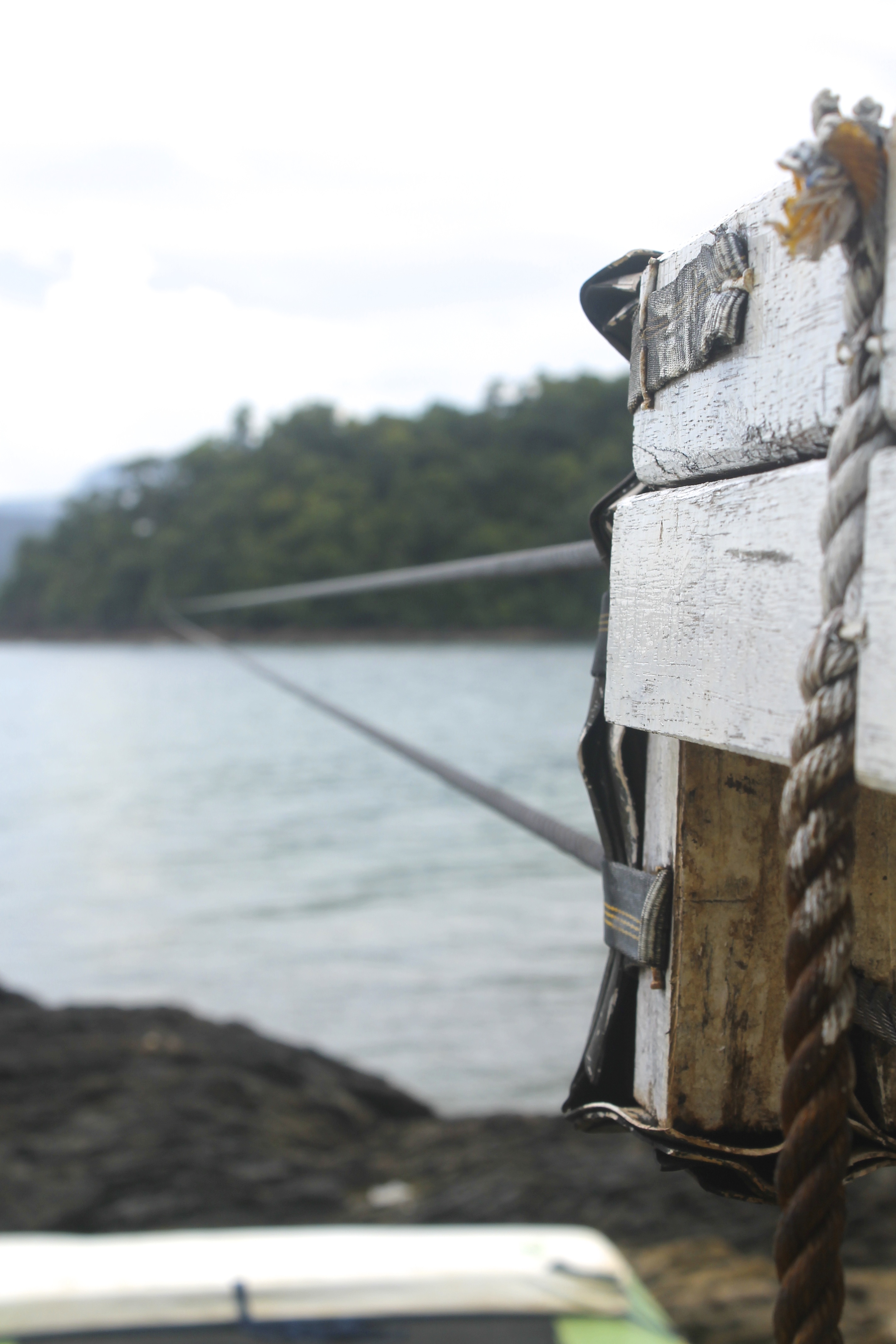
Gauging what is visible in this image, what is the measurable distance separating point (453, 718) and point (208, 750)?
7.80 metres

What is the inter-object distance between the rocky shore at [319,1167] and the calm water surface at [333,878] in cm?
221

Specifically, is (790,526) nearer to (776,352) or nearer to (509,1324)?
(776,352)

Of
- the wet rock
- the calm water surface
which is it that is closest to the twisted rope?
the wet rock

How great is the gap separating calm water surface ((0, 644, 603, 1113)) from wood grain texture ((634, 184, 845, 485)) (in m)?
8.54

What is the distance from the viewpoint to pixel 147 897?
1762cm

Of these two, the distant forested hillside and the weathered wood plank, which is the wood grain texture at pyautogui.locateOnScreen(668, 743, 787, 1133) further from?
the distant forested hillside

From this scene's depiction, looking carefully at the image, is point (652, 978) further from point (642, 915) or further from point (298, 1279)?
point (298, 1279)

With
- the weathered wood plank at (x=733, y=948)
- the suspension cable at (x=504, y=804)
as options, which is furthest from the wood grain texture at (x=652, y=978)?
the suspension cable at (x=504, y=804)

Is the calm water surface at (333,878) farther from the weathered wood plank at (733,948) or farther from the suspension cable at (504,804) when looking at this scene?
the weathered wood plank at (733,948)

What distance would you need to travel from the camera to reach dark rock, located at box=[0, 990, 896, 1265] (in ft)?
16.7

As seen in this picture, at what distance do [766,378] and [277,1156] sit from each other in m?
6.00

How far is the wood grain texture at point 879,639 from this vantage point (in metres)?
0.48

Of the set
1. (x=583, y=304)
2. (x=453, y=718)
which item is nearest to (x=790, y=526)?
(x=583, y=304)

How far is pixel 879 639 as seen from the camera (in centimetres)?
49
